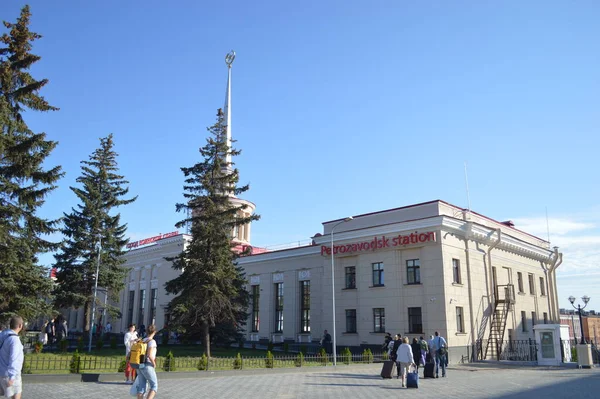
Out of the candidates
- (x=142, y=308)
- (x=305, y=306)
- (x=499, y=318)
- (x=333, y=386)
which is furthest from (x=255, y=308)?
(x=333, y=386)

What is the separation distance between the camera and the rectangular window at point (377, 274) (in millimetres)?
33000

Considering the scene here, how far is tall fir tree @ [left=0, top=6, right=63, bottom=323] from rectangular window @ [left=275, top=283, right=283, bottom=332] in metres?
22.7

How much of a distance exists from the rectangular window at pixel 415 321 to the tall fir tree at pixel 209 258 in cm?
1071

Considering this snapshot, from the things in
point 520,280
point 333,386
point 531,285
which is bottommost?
point 333,386

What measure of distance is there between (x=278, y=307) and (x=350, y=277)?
9.07 m

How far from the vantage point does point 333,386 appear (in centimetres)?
1747

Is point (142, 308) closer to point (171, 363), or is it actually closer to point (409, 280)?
point (409, 280)

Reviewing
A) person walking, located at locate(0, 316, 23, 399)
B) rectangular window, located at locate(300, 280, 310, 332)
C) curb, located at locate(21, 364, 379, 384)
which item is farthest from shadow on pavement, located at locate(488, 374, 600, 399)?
rectangular window, located at locate(300, 280, 310, 332)

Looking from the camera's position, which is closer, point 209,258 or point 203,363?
point 203,363

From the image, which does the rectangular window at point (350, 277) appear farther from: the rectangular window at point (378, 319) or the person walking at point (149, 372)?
the person walking at point (149, 372)

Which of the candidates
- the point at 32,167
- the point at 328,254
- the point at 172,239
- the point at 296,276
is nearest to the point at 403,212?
the point at 328,254

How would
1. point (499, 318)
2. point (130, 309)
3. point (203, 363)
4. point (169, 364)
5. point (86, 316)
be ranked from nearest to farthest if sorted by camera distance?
point (169, 364) → point (203, 363) → point (499, 318) → point (86, 316) → point (130, 309)

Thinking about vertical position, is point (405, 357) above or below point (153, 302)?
below

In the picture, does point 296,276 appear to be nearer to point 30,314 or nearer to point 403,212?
point 403,212
